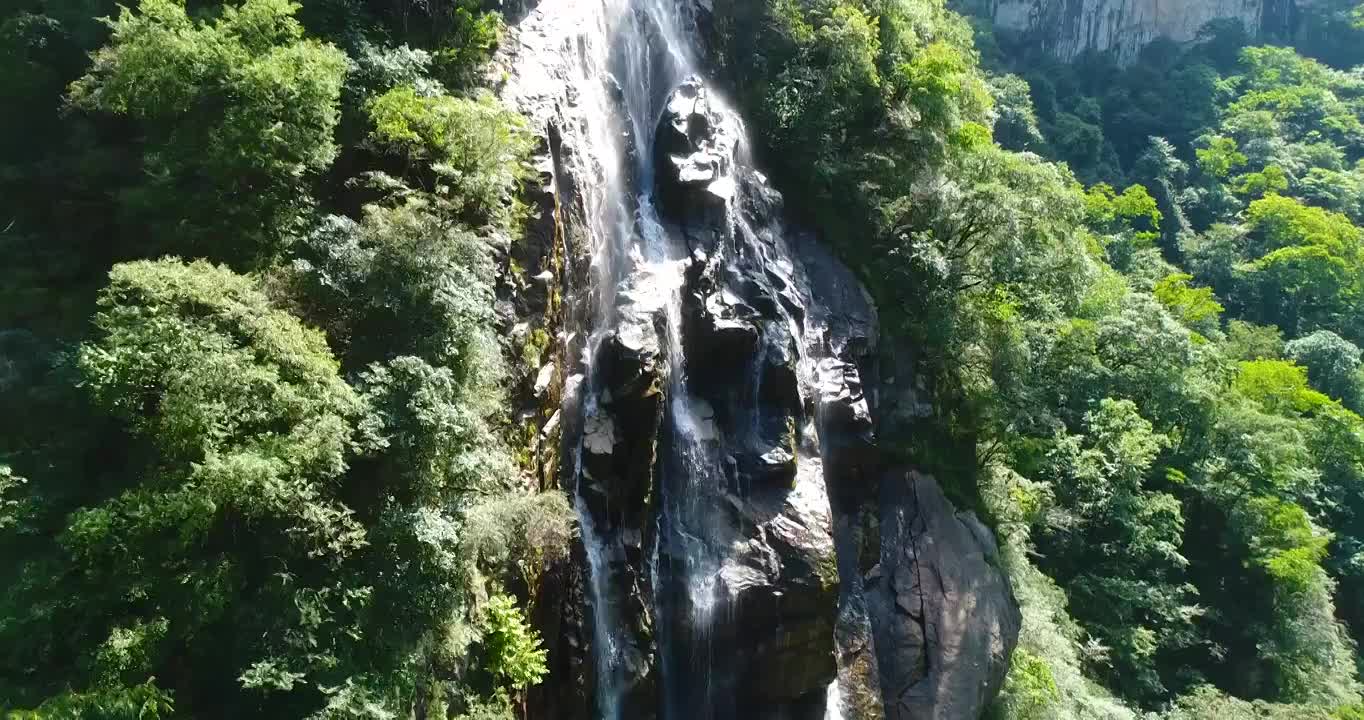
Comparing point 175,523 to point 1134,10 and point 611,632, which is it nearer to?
point 611,632

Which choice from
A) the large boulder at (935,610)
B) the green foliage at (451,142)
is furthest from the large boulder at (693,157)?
the large boulder at (935,610)

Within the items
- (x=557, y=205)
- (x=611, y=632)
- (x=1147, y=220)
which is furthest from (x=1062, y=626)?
(x=1147, y=220)

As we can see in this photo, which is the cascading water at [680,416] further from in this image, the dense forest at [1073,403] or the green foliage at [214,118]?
the green foliage at [214,118]

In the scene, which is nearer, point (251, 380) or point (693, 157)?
point (251, 380)

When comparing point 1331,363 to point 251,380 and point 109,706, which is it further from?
point 109,706

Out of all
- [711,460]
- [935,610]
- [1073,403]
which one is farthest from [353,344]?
[1073,403]

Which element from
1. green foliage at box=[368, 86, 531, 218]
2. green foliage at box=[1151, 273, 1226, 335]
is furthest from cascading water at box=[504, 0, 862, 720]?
green foliage at box=[1151, 273, 1226, 335]
